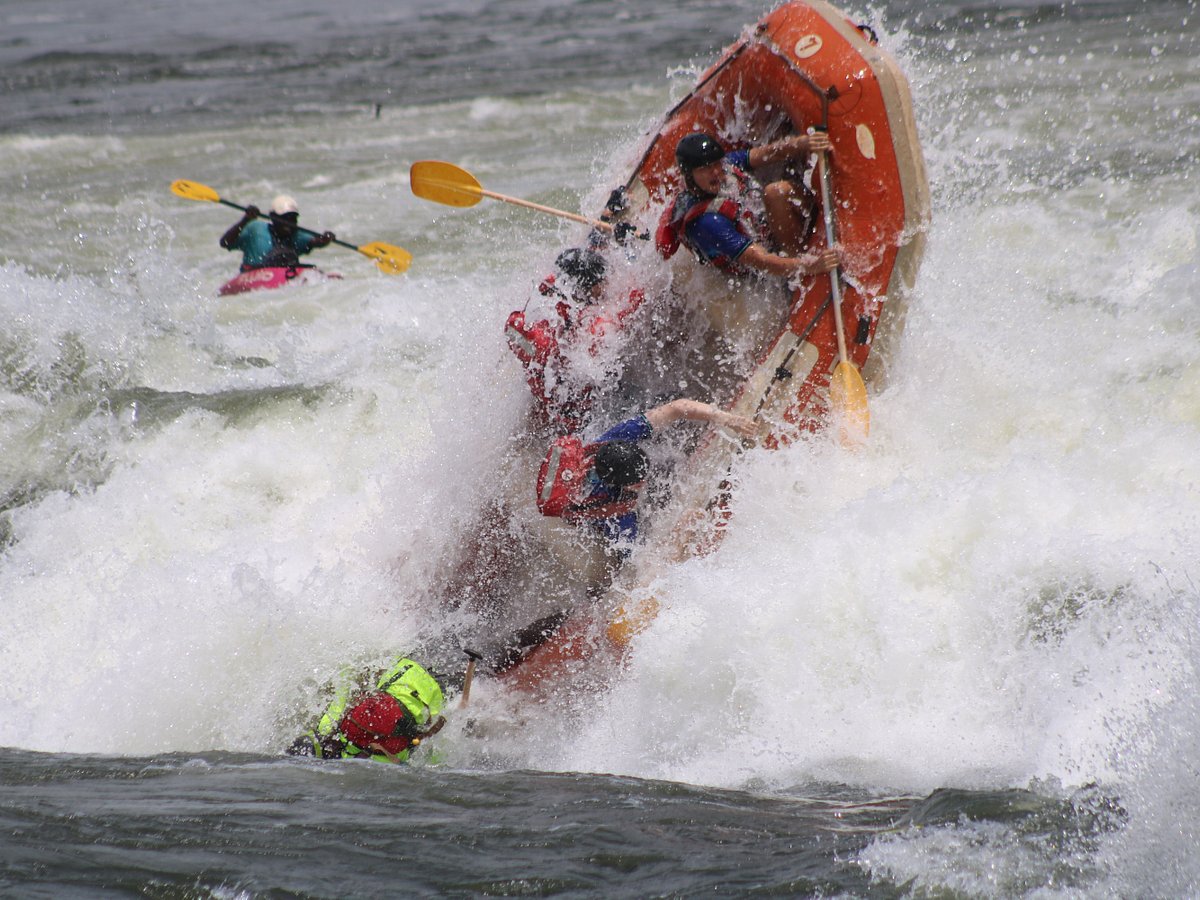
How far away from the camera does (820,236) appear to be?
4410 mm

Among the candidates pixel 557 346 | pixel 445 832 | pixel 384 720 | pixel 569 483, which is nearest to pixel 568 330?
pixel 557 346

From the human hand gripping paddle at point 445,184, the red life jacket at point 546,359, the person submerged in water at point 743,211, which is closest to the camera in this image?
the person submerged in water at point 743,211

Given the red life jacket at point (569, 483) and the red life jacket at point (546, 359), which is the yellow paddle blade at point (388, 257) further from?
the red life jacket at point (569, 483)

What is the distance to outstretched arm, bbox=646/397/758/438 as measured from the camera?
13.9 feet

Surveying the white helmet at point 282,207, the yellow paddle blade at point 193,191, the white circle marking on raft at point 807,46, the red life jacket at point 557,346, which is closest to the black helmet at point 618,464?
the red life jacket at point 557,346

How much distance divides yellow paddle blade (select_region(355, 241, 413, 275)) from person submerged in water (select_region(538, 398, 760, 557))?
4189mm

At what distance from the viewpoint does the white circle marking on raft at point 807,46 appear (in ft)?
13.9

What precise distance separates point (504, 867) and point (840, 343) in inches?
98.9

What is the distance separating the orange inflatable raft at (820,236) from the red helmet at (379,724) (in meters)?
0.67

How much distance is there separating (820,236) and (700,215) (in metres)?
0.53

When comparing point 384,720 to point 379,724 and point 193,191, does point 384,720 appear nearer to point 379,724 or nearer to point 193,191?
point 379,724

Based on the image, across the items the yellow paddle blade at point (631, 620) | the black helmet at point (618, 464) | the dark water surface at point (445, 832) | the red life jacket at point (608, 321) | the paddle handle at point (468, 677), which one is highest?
the red life jacket at point (608, 321)

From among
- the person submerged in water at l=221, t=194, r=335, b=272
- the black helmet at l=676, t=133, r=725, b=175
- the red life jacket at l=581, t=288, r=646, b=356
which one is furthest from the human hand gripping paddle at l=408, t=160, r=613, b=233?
the person submerged in water at l=221, t=194, r=335, b=272

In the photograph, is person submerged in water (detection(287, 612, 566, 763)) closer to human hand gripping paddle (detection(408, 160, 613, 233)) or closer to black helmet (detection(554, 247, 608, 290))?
black helmet (detection(554, 247, 608, 290))
